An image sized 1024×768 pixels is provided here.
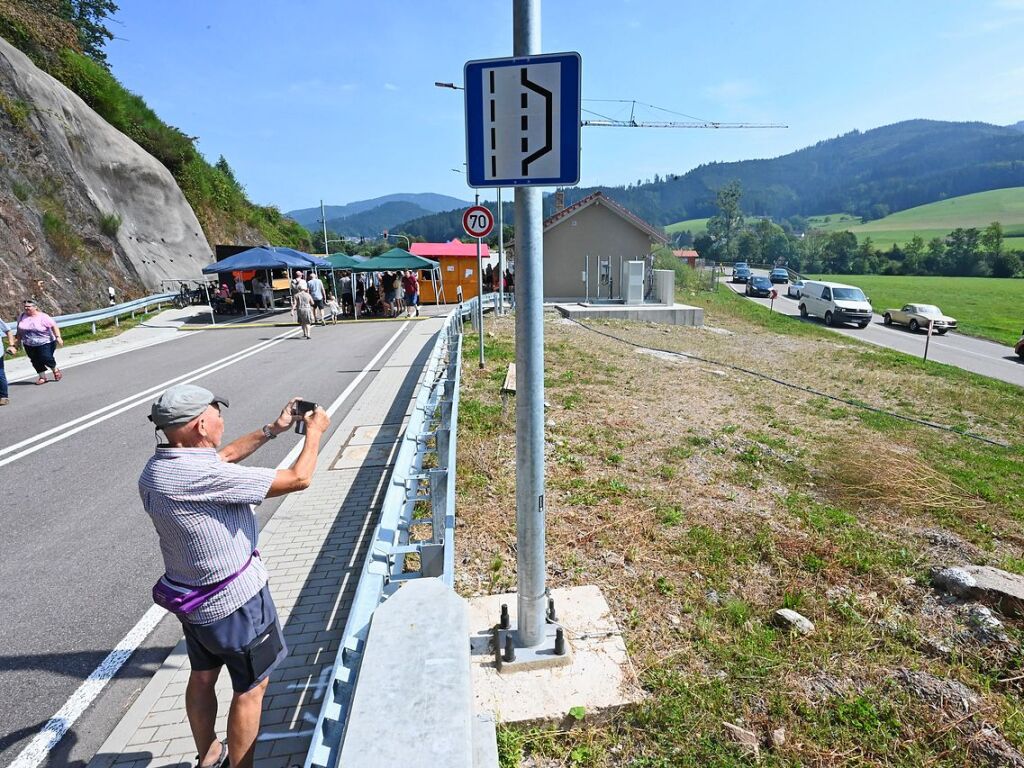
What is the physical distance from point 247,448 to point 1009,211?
739ft

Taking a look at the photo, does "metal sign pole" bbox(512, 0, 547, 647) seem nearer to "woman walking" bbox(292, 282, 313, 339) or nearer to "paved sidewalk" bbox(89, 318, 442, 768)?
"paved sidewalk" bbox(89, 318, 442, 768)

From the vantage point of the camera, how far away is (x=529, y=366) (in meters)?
2.88

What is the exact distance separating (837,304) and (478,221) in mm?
25460

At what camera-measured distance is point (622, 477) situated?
6.15 m

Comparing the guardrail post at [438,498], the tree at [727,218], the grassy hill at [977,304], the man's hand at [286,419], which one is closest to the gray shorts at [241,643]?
the man's hand at [286,419]

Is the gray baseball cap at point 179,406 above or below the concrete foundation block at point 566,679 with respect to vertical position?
above

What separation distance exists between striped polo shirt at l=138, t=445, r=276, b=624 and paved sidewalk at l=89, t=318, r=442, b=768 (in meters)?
1.11

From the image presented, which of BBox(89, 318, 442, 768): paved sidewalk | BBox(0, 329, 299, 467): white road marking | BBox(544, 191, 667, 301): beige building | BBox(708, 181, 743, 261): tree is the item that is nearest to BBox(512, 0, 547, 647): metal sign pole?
BBox(89, 318, 442, 768): paved sidewalk

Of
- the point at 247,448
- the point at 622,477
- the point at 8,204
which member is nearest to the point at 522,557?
the point at 247,448

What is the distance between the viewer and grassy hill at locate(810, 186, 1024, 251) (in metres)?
150

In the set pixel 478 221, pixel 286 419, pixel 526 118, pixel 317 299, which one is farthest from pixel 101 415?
pixel 317 299

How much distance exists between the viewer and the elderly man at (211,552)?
227 cm

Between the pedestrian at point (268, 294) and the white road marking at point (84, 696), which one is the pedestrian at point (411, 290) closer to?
the pedestrian at point (268, 294)

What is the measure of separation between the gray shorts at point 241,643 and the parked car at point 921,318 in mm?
32422
